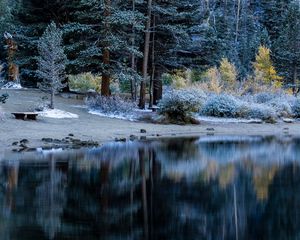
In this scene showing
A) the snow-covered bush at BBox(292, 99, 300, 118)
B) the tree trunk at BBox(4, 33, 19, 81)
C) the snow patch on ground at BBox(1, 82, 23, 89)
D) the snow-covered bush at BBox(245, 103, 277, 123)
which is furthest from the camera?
the tree trunk at BBox(4, 33, 19, 81)

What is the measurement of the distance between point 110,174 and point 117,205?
3798 millimetres

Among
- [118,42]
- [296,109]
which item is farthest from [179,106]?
[296,109]

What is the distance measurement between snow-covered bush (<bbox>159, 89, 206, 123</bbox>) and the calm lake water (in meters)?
11.8

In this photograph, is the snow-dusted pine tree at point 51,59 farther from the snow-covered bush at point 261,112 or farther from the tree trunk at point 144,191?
the tree trunk at point 144,191

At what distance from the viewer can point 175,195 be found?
10398mm

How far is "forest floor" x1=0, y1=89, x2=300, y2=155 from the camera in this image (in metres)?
21.4

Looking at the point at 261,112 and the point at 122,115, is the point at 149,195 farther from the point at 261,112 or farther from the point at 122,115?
the point at 261,112

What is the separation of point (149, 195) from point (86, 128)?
47.3ft

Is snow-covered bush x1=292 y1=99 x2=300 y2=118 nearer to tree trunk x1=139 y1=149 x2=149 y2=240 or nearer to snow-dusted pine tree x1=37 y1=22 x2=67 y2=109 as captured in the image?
snow-dusted pine tree x1=37 y1=22 x2=67 y2=109

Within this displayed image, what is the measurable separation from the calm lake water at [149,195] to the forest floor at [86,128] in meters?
3.80

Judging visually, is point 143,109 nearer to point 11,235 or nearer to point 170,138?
point 170,138

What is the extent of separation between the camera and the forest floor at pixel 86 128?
21.4 m

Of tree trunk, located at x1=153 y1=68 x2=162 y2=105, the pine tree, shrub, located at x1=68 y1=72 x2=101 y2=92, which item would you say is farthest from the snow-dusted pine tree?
the pine tree

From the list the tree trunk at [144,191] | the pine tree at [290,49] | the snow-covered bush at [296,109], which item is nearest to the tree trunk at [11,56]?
the snow-covered bush at [296,109]
